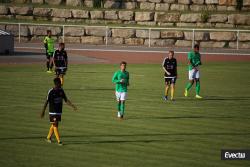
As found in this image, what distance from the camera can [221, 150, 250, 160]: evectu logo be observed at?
18.9 metres

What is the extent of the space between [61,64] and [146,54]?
20.2m

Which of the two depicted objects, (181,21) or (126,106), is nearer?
(126,106)

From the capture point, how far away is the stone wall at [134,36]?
189ft

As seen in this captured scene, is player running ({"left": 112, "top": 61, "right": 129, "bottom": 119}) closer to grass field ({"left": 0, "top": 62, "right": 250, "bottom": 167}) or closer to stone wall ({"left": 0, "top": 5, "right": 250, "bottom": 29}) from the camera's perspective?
grass field ({"left": 0, "top": 62, "right": 250, "bottom": 167})

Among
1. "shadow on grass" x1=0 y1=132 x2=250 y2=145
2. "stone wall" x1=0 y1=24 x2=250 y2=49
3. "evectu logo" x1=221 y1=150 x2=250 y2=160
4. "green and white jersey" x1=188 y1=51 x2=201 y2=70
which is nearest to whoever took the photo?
"evectu logo" x1=221 y1=150 x2=250 y2=160

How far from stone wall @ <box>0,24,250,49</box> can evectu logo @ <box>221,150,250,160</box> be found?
3796 centimetres

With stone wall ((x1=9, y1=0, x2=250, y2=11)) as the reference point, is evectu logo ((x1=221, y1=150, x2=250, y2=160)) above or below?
below

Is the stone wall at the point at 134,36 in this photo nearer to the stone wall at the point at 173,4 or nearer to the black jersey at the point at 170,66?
the stone wall at the point at 173,4

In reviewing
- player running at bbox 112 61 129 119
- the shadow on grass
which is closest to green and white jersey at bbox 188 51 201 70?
player running at bbox 112 61 129 119

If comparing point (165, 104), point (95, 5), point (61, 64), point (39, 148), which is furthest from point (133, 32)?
point (39, 148)

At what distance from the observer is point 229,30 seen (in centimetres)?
5603

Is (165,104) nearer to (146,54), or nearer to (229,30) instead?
(146,54)

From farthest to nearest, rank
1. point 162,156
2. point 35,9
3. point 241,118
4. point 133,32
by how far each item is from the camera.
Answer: point 35,9 → point 133,32 → point 241,118 → point 162,156

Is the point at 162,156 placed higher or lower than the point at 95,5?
lower
